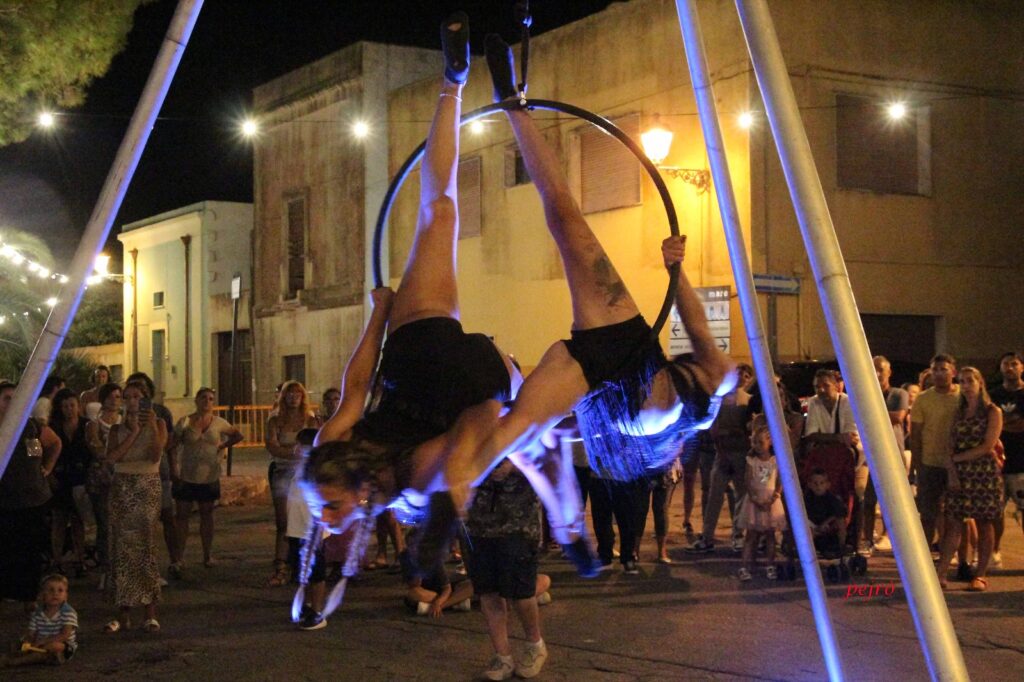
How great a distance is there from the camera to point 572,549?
4.49 meters

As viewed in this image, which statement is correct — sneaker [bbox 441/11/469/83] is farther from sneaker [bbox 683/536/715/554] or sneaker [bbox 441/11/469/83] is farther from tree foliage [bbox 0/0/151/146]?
tree foliage [bbox 0/0/151/146]

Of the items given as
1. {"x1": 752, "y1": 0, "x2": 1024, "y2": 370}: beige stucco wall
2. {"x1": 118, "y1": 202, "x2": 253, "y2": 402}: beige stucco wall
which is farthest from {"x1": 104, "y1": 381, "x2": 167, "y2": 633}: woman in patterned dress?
{"x1": 118, "y1": 202, "x2": 253, "y2": 402}: beige stucco wall

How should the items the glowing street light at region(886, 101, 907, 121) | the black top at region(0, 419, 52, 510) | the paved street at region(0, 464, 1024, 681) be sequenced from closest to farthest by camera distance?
1. the paved street at region(0, 464, 1024, 681)
2. the black top at region(0, 419, 52, 510)
3. the glowing street light at region(886, 101, 907, 121)

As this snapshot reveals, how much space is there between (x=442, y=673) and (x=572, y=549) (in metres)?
2.19

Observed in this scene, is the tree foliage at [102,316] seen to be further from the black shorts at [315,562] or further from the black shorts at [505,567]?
the black shorts at [505,567]

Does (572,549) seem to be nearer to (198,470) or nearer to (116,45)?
(198,470)

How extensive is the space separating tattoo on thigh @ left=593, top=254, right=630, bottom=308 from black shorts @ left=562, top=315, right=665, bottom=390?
0.10m

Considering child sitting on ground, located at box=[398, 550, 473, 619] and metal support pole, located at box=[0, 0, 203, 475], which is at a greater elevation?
metal support pole, located at box=[0, 0, 203, 475]

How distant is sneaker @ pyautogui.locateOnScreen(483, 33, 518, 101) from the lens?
4.85 m

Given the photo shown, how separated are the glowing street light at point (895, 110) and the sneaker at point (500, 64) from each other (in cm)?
1192

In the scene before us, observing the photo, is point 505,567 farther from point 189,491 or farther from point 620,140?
point 189,491

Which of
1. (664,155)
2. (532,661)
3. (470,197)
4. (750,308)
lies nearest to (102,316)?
(470,197)

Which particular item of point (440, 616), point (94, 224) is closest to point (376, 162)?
point (440, 616)

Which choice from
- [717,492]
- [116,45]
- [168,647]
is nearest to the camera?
[168,647]
